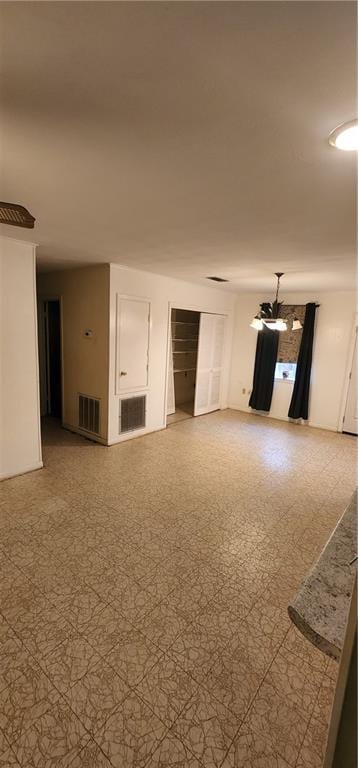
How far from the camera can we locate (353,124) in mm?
1188

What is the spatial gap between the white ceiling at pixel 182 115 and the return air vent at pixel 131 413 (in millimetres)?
2562

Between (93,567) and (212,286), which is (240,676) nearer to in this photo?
(93,567)

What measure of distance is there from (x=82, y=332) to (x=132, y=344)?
0.73 metres

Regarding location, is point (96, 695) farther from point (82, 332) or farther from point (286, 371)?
point (286, 371)

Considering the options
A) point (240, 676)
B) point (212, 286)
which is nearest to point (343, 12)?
point (240, 676)

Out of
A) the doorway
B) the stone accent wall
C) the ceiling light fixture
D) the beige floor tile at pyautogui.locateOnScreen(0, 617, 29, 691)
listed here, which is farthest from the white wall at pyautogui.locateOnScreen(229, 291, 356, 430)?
the beige floor tile at pyautogui.locateOnScreen(0, 617, 29, 691)

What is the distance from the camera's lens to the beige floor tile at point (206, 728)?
131 centimetres

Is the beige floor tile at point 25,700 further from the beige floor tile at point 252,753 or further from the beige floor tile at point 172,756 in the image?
the beige floor tile at point 252,753

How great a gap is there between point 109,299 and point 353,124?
127 inches

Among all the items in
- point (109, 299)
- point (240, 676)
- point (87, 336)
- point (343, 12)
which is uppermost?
point (343, 12)

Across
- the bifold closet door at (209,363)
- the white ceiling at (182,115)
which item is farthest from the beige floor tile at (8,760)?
the bifold closet door at (209,363)

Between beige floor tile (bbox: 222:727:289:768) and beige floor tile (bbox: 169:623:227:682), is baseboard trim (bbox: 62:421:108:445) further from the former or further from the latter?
beige floor tile (bbox: 222:727:289:768)

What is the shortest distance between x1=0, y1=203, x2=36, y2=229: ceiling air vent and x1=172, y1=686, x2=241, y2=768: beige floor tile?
8.18ft

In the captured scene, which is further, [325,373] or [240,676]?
[325,373]
